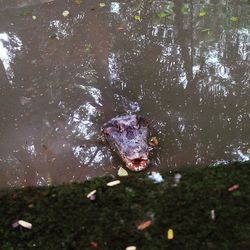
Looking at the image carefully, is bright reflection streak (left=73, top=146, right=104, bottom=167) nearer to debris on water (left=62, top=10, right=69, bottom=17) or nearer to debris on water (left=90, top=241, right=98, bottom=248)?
debris on water (left=90, top=241, right=98, bottom=248)

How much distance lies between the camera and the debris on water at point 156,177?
4484 mm

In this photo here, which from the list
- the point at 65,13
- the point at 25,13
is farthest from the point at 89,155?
the point at 25,13

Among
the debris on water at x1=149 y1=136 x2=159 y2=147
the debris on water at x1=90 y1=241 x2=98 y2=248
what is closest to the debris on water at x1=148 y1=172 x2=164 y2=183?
the debris on water at x1=149 y1=136 x2=159 y2=147

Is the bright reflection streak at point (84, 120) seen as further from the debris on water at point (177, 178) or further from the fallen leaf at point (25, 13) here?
the fallen leaf at point (25, 13)

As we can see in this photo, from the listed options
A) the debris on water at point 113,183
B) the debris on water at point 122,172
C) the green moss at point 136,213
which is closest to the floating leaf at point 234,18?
the green moss at point 136,213

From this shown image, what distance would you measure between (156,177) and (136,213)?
1.87ft

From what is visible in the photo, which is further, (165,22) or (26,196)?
(165,22)

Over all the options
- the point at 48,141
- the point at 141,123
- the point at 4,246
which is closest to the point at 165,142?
the point at 141,123

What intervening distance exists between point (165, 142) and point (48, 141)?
1.51 meters

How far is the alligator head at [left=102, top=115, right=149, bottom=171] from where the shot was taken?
4684mm

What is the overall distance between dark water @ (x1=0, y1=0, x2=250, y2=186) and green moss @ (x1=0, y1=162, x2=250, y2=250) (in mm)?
379

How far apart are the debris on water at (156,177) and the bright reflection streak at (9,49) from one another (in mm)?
3014

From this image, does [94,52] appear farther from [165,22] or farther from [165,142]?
[165,142]

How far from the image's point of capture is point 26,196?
4477 millimetres
